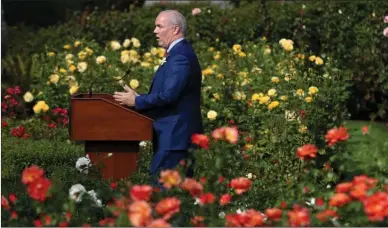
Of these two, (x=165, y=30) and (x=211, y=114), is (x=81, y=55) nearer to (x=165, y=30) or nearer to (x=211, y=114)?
(x=211, y=114)

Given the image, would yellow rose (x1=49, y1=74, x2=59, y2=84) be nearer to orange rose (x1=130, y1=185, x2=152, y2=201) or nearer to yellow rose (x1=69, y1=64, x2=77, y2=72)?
yellow rose (x1=69, y1=64, x2=77, y2=72)

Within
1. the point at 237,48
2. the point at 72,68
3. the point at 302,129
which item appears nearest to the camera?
the point at 302,129

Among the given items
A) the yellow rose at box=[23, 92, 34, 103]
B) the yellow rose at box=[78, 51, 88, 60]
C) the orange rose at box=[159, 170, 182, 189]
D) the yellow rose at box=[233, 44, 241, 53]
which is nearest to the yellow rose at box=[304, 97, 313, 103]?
the yellow rose at box=[233, 44, 241, 53]

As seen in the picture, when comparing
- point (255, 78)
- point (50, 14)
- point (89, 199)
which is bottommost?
point (50, 14)

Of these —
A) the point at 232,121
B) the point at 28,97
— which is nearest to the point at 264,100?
the point at 232,121

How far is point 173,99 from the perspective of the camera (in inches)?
224

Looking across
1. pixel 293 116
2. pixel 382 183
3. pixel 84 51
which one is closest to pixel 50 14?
pixel 84 51

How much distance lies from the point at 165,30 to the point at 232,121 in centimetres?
286

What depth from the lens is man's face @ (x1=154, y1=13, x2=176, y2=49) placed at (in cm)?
576

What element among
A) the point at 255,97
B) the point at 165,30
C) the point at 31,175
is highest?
the point at 165,30

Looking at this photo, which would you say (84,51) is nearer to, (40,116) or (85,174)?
(40,116)

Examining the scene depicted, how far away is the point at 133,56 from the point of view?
1069 cm

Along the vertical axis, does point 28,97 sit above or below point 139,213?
below

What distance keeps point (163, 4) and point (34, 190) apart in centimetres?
1038
